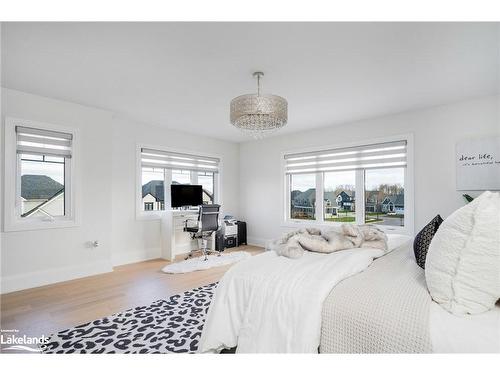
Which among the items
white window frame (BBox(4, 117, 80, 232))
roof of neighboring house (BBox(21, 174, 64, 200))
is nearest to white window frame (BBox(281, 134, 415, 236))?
white window frame (BBox(4, 117, 80, 232))

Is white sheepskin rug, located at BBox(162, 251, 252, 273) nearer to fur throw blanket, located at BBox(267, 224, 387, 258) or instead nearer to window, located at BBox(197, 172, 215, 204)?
window, located at BBox(197, 172, 215, 204)

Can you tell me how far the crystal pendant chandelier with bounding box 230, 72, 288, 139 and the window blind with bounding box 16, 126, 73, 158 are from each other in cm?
254

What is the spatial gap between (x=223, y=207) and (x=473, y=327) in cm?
532

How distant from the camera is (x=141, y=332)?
7.42 ft

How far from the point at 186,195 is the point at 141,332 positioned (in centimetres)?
318

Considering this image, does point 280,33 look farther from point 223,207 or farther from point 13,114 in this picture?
point 223,207

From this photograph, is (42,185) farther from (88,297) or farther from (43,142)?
(88,297)

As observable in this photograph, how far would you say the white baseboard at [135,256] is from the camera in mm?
4461

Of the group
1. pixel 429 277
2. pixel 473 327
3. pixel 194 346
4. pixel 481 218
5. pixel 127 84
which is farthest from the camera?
pixel 127 84

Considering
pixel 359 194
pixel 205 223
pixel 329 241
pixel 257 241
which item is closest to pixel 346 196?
pixel 359 194

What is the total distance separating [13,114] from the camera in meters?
3.33

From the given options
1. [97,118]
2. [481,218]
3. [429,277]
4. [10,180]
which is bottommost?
[429,277]

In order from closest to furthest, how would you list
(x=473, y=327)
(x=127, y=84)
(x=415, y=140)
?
(x=473, y=327) < (x=127, y=84) < (x=415, y=140)

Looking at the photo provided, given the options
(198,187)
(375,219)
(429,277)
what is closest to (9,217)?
(198,187)
